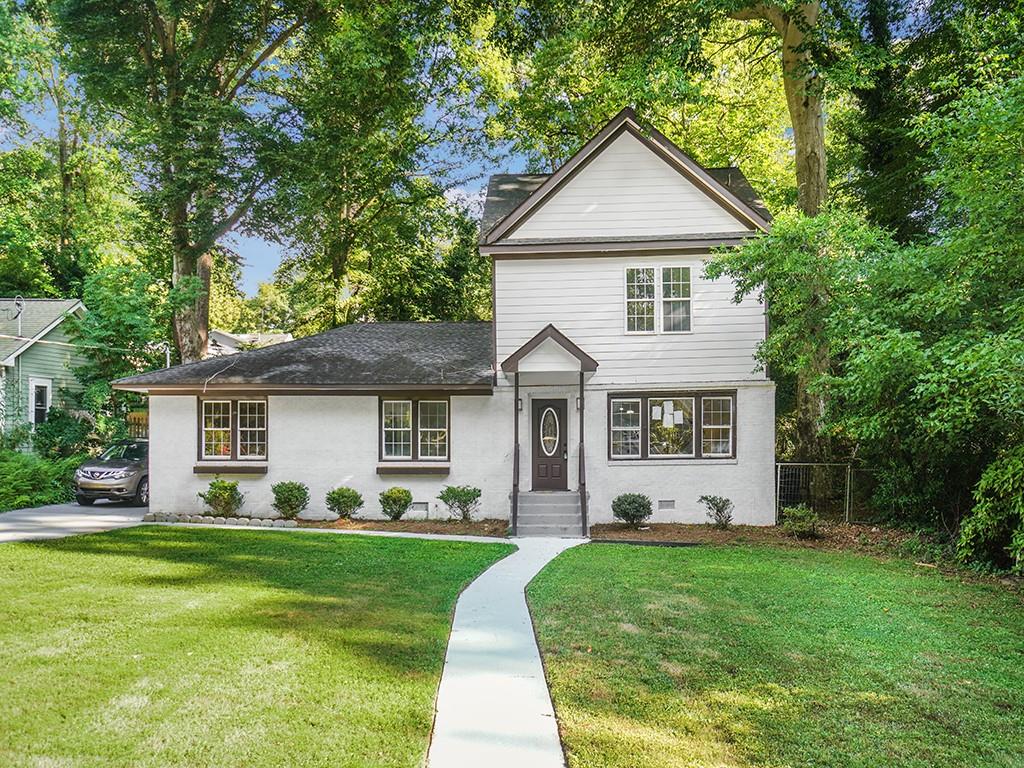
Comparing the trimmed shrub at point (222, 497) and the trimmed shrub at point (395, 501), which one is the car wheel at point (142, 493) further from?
the trimmed shrub at point (395, 501)

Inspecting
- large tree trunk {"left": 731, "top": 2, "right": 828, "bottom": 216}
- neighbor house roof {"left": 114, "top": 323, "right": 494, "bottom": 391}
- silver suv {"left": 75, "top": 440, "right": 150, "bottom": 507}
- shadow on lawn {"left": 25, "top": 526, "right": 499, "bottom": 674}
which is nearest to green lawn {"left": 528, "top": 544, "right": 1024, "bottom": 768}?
shadow on lawn {"left": 25, "top": 526, "right": 499, "bottom": 674}

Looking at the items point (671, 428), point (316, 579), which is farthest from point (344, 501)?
point (671, 428)

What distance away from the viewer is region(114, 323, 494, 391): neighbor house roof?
48.2 feet

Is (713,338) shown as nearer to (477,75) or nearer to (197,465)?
(197,465)

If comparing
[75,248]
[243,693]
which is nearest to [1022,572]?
[243,693]


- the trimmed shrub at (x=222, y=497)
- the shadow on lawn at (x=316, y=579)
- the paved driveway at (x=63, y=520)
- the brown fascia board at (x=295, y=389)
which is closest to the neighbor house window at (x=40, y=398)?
the paved driveway at (x=63, y=520)

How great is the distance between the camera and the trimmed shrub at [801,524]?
13.1 meters

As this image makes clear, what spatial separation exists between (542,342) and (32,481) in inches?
539

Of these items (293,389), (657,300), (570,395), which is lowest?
(570,395)

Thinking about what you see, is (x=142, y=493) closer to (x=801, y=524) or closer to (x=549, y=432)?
(x=549, y=432)

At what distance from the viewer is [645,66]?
15820 millimetres

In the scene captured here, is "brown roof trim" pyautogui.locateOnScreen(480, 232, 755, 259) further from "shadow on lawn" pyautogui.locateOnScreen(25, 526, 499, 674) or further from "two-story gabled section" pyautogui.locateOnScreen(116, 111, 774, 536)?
"shadow on lawn" pyautogui.locateOnScreen(25, 526, 499, 674)

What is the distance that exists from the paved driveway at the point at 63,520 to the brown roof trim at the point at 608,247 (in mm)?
10077

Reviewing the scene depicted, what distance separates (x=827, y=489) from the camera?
15.4 meters
